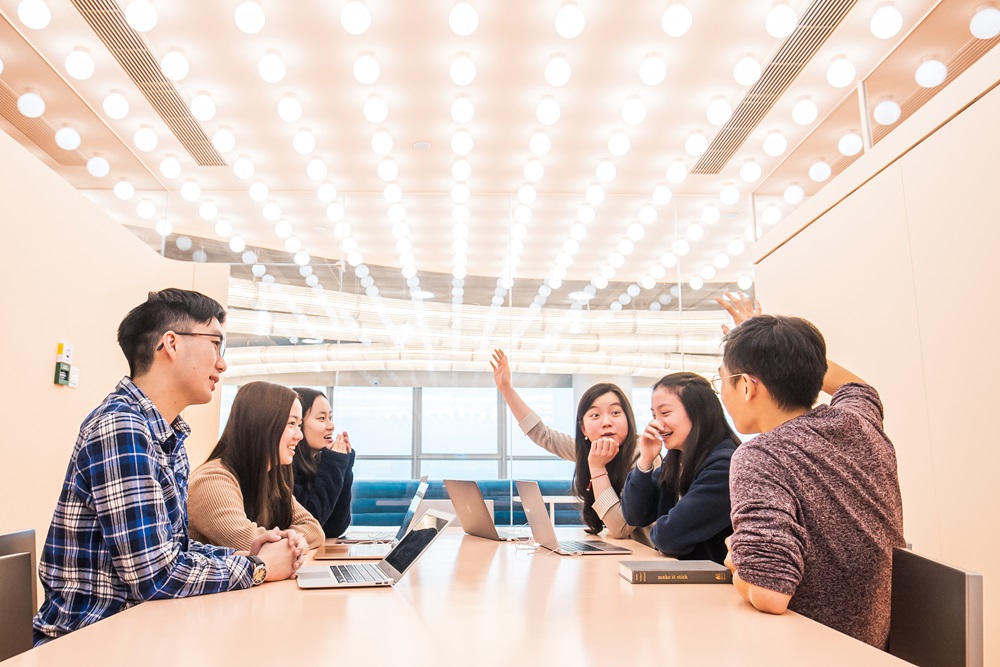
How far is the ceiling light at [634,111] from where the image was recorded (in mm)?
3875

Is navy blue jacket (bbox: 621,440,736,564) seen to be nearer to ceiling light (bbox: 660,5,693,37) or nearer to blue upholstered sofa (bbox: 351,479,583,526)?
ceiling light (bbox: 660,5,693,37)

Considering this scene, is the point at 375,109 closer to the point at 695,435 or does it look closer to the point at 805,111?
the point at 805,111

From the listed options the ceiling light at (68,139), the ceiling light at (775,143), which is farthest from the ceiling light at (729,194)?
the ceiling light at (68,139)

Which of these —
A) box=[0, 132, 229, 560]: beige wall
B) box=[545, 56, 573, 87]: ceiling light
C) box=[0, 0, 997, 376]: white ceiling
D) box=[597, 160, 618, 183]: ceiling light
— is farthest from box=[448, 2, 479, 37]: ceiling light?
box=[0, 132, 229, 560]: beige wall

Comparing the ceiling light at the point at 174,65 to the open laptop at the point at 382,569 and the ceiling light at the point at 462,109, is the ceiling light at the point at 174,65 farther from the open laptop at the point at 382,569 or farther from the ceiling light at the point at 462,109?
the open laptop at the point at 382,569

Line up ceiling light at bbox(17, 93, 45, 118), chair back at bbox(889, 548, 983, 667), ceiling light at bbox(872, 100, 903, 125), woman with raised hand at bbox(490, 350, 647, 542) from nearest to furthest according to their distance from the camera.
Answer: chair back at bbox(889, 548, 983, 667)
woman with raised hand at bbox(490, 350, 647, 542)
ceiling light at bbox(872, 100, 903, 125)
ceiling light at bbox(17, 93, 45, 118)

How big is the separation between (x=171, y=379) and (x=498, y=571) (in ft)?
3.28

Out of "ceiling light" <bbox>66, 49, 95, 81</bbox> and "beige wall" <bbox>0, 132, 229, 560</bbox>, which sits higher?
"ceiling light" <bbox>66, 49, 95, 81</bbox>

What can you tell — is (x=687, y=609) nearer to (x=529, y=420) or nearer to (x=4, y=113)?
(x=529, y=420)

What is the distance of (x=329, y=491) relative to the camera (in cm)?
298

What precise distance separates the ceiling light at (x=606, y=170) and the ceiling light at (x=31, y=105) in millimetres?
3342

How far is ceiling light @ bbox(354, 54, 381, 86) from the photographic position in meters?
3.48

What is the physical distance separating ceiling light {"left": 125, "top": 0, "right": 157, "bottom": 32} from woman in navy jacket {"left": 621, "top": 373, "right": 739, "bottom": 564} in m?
2.69

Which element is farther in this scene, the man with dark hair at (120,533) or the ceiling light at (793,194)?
the ceiling light at (793,194)
